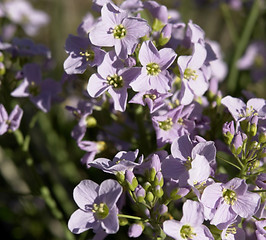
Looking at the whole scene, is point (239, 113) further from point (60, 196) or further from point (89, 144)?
point (60, 196)

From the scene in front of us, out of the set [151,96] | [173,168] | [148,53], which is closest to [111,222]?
[173,168]

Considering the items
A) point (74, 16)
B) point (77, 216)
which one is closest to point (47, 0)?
point (74, 16)

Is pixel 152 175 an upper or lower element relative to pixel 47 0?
upper

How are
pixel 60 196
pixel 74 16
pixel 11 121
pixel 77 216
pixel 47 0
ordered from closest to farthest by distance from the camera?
pixel 77 216 < pixel 11 121 < pixel 60 196 < pixel 47 0 < pixel 74 16

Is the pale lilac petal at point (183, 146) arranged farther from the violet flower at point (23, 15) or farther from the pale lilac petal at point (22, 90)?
the violet flower at point (23, 15)

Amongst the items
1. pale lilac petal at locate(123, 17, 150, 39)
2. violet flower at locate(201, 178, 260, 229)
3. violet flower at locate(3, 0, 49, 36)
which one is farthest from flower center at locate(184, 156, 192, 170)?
violet flower at locate(3, 0, 49, 36)

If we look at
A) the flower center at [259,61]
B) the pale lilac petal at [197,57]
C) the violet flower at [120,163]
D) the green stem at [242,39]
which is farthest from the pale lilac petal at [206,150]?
the flower center at [259,61]

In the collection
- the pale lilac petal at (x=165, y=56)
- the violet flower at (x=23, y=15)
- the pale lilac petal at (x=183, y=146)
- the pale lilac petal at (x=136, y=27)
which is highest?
the pale lilac petal at (x=136, y=27)

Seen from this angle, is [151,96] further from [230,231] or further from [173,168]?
[230,231]
